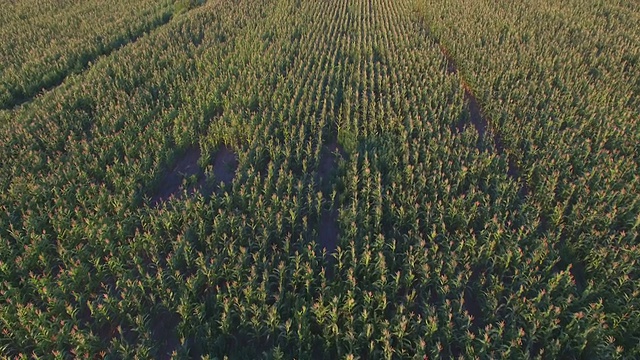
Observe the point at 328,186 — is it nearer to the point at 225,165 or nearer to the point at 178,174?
the point at 225,165

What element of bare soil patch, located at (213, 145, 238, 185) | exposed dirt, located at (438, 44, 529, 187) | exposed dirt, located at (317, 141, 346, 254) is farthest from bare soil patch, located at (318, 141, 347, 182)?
exposed dirt, located at (438, 44, 529, 187)

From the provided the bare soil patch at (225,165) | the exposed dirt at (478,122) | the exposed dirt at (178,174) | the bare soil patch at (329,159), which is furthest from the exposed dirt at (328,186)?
the exposed dirt at (478,122)

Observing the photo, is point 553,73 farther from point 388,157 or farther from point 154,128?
point 154,128

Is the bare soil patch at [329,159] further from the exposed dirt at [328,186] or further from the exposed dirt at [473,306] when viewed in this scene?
the exposed dirt at [473,306]

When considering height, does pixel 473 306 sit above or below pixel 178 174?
above

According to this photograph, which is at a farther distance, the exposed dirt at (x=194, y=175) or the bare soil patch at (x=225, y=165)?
the bare soil patch at (x=225, y=165)

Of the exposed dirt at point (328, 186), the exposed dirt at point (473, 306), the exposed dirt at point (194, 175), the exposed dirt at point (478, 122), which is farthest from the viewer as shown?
the exposed dirt at point (478, 122)

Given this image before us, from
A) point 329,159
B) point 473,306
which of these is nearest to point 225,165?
point 329,159

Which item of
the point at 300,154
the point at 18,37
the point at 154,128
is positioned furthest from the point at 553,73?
the point at 18,37
